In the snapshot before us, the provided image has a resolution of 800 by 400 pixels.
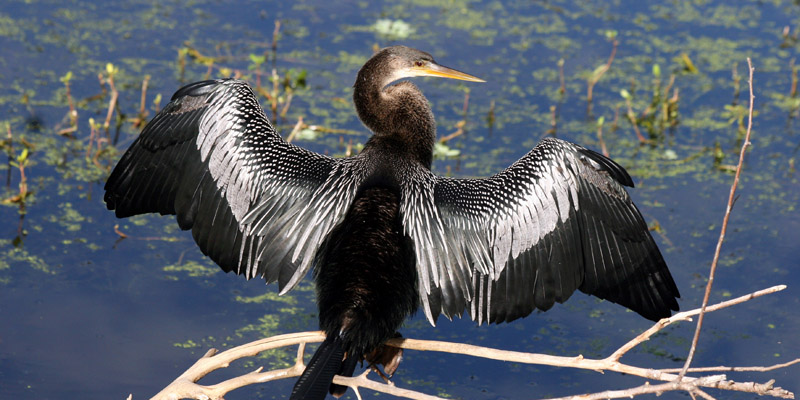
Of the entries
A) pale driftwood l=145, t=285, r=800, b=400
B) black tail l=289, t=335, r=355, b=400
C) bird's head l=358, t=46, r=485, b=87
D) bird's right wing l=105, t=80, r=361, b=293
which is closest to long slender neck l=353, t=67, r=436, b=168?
bird's head l=358, t=46, r=485, b=87

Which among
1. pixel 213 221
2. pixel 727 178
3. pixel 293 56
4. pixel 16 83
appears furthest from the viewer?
pixel 293 56

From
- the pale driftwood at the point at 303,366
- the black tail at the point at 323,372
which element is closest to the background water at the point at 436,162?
the pale driftwood at the point at 303,366

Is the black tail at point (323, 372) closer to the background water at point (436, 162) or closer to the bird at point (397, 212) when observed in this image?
the bird at point (397, 212)

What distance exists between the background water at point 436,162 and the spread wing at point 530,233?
0.78m

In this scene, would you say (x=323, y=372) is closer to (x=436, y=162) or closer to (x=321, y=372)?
(x=321, y=372)

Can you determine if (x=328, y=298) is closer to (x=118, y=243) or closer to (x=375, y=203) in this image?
(x=375, y=203)

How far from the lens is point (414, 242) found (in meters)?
3.77

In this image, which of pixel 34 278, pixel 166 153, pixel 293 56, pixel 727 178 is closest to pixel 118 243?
pixel 34 278

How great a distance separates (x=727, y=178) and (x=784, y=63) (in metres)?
1.82

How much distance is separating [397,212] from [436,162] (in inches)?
101

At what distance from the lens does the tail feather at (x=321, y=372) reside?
3.12 meters

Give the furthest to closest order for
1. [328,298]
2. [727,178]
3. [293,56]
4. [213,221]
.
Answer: [293,56], [727,178], [213,221], [328,298]

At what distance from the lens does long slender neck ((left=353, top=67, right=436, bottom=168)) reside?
4195mm

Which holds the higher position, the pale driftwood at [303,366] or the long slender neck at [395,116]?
the long slender neck at [395,116]
